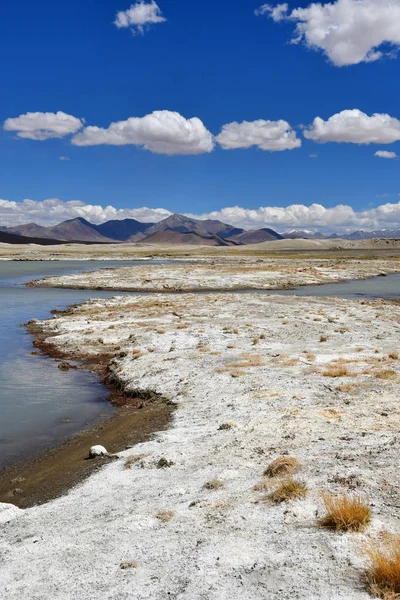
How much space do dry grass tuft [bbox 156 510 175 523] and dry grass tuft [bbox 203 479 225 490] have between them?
1265 millimetres

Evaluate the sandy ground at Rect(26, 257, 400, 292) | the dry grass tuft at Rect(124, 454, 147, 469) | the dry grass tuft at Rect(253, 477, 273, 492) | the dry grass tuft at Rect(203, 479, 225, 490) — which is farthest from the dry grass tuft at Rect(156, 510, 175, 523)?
the sandy ground at Rect(26, 257, 400, 292)

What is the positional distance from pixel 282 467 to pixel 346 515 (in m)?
2.71

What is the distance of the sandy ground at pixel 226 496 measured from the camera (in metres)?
7.10

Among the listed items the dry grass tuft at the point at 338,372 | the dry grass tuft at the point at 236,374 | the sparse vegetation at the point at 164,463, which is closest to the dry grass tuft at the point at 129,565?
the sparse vegetation at the point at 164,463

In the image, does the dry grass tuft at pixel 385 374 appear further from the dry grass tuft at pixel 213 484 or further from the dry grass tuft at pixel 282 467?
the dry grass tuft at pixel 213 484

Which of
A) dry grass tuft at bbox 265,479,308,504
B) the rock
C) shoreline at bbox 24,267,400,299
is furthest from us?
shoreline at bbox 24,267,400,299

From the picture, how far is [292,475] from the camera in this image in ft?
33.5

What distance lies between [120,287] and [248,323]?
123ft

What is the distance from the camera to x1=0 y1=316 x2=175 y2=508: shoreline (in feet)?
40.1

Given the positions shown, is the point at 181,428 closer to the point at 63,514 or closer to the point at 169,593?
the point at 63,514

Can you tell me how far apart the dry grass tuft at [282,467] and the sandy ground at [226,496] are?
0.79 ft

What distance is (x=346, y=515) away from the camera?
26.0 feet

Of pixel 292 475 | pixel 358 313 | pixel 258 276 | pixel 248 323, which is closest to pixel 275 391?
pixel 292 475

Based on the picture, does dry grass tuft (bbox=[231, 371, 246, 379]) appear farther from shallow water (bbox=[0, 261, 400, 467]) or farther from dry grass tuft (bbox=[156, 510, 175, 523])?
dry grass tuft (bbox=[156, 510, 175, 523])
